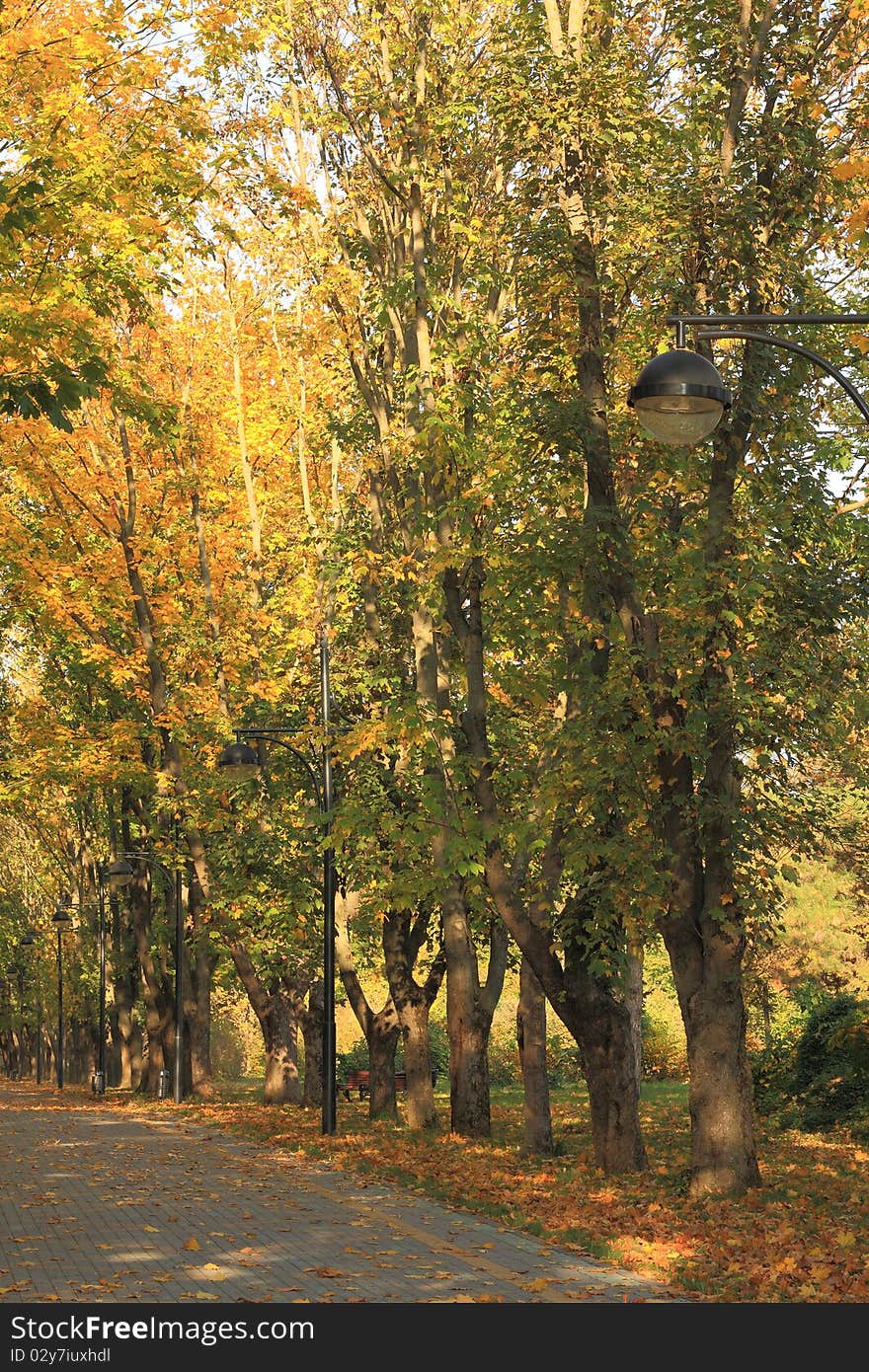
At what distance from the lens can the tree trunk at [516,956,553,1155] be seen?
21.4m

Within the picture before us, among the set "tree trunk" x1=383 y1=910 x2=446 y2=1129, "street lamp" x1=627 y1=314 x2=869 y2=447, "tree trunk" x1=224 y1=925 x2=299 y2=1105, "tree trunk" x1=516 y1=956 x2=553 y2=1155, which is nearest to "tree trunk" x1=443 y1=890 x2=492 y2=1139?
"tree trunk" x1=516 y1=956 x2=553 y2=1155

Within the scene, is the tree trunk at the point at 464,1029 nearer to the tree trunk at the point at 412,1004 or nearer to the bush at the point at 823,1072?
the tree trunk at the point at 412,1004

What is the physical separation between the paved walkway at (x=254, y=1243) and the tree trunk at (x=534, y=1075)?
2.91 metres

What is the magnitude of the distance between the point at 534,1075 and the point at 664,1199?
6.13 metres

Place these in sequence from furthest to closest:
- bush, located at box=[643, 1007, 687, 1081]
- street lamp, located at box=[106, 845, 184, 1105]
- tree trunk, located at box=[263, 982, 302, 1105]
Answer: bush, located at box=[643, 1007, 687, 1081] → street lamp, located at box=[106, 845, 184, 1105] → tree trunk, located at box=[263, 982, 302, 1105]

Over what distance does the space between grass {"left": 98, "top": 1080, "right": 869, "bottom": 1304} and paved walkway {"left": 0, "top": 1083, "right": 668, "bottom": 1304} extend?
1.42ft

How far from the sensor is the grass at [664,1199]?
36.4ft

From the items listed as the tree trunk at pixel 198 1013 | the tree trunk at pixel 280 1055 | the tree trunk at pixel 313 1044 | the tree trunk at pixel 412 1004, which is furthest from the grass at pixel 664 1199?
the tree trunk at pixel 198 1013

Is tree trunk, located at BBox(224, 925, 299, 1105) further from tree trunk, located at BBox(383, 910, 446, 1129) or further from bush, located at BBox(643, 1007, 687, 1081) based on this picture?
bush, located at BBox(643, 1007, 687, 1081)

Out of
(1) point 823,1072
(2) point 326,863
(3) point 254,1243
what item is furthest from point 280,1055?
(3) point 254,1243

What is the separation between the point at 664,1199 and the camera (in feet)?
51.3

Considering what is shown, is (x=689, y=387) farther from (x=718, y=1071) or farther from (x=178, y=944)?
(x=178, y=944)
